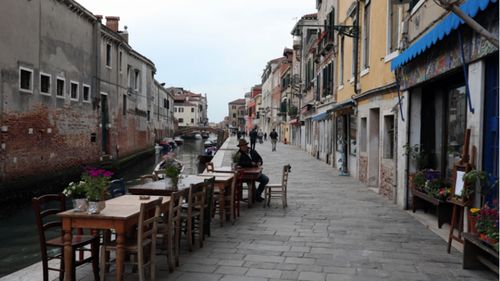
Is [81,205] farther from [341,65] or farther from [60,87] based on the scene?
[60,87]

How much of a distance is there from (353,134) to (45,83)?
1225 centimetres

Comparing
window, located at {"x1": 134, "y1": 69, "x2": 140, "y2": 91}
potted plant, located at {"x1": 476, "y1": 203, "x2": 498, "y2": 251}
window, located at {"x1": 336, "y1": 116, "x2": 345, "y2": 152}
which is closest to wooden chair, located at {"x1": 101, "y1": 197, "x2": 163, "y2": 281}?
potted plant, located at {"x1": 476, "y1": 203, "x2": 498, "y2": 251}

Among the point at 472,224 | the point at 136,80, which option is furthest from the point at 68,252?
the point at 136,80

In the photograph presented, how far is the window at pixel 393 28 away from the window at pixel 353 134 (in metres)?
4.43

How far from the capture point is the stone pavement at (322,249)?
5180 mm

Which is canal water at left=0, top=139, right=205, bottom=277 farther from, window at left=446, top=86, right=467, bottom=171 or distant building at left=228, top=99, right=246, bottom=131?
distant building at left=228, top=99, right=246, bottom=131

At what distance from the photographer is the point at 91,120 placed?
2461cm

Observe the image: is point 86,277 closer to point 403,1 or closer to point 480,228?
point 480,228

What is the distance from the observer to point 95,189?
179 inches

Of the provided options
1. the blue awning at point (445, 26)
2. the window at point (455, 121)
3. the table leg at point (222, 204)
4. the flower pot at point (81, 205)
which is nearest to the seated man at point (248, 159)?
the table leg at point (222, 204)

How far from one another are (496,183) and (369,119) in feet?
25.2

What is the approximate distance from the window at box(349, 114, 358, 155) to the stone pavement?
5.61m

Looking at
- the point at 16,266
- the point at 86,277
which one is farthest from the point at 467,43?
the point at 16,266

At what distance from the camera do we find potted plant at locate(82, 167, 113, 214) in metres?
4.50
